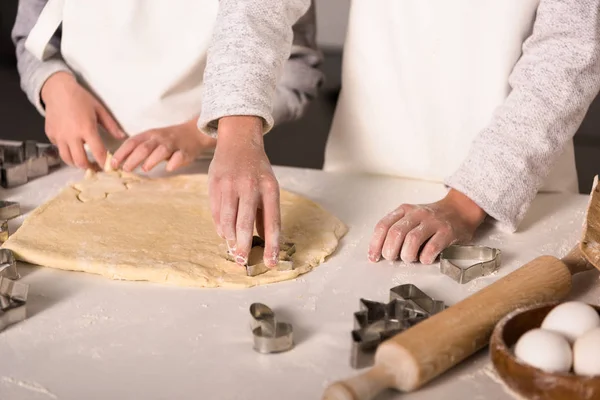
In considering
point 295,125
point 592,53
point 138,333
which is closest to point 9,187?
point 138,333

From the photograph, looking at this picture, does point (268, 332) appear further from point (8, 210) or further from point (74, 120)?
point (74, 120)

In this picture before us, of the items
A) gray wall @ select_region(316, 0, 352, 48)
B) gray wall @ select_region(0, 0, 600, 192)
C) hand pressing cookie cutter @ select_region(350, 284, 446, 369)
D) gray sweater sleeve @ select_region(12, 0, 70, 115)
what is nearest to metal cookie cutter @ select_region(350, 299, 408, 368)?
hand pressing cookie cutter @ select_region(350, 284, 446, 369)

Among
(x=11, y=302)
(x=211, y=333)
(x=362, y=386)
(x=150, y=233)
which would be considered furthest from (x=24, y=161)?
(x=362, y=386)

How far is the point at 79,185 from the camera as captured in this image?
3.88 ft

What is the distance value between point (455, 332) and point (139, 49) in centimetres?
79

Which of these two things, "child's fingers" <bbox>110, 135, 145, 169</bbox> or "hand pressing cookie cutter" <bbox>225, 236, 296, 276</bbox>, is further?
"child's fingers" <bbox>110, 135, 145, 169</bbox>

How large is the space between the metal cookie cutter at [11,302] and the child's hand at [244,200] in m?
0.23

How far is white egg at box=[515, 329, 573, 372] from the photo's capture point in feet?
2.17

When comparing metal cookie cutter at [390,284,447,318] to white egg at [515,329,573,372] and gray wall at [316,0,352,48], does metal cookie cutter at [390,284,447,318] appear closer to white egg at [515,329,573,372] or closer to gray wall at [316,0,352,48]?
white egg at [515,329,573,372]

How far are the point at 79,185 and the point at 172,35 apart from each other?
0.29 m

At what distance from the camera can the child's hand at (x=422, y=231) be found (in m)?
0.97

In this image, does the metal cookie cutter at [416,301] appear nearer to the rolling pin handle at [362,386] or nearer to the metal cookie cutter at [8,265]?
the rolling pin handle at [362,386]

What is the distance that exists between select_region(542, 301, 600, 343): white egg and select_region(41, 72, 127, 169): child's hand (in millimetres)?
771

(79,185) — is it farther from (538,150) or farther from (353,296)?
(538,150)
